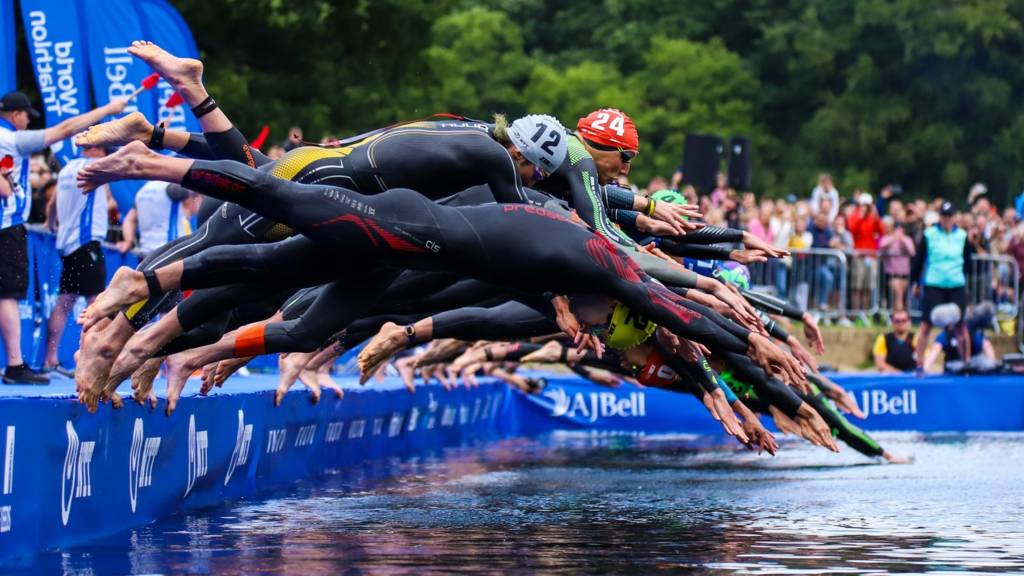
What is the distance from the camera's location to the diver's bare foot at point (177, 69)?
31.3 ft

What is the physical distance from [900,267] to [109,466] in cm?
1809

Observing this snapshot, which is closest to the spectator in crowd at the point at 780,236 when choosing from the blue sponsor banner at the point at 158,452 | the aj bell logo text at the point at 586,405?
the aj bell logo text at the point at 586,405

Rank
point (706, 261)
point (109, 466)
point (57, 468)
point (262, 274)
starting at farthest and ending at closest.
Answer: point (706, 261)
point (262, 274)
point (109, 466)
point (57, 468)

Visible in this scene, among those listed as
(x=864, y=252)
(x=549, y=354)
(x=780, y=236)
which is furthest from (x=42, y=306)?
(x=864, y=252)

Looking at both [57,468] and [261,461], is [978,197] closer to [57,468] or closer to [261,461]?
[261,461]

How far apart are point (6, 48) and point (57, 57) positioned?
1615 millimetres

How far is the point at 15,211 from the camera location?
12.7m

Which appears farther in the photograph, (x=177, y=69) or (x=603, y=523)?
(x=177, y=69)

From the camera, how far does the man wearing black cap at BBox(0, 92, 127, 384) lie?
39.5 ft

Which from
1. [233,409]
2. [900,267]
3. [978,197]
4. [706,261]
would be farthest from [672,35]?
[233,409]

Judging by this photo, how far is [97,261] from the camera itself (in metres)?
14.0

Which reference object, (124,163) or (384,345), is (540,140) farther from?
(384,345)

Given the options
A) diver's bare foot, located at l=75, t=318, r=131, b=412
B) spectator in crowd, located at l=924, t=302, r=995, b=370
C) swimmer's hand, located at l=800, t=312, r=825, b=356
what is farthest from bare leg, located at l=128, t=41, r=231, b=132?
spectator in crowd, located at l=924, t=302, r=995, b=370

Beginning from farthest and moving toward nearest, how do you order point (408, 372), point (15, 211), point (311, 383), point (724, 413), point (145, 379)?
1. point (408, 372)
2. point (311, 383)
3. point (15, 211)
4. point (724, 413)
5. point (145, 379)
